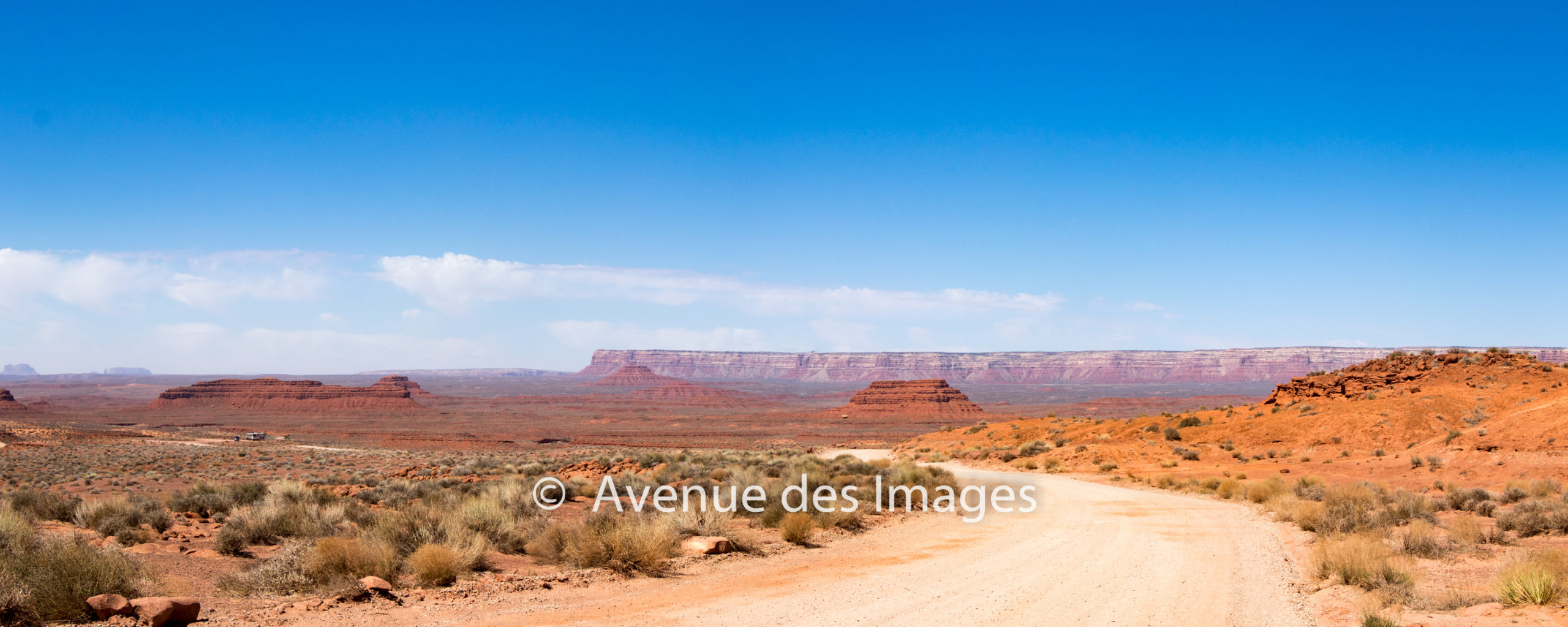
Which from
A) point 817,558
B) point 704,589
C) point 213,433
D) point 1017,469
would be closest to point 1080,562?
point 817,558

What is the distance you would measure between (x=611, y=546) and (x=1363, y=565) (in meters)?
9.72

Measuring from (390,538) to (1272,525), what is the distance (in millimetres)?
16288

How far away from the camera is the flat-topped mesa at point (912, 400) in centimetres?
12031

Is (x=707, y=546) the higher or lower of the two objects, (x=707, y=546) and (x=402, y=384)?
the higher

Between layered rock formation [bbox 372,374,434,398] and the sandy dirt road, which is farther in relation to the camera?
layered rock formation [bbox 372,374,434,398]

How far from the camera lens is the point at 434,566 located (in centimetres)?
1026

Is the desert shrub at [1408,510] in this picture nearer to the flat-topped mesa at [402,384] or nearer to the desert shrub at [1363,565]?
the desert shrub at [1363,565]

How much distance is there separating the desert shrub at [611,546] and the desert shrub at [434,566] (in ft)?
5.67

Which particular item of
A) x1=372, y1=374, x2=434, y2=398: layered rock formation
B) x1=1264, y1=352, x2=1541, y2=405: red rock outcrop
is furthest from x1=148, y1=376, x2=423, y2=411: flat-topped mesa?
x1=1264, y1=352, x2=1541, y2=405: red rock outcrop

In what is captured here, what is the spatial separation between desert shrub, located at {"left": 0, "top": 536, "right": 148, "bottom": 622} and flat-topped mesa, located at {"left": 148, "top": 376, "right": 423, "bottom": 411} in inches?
5189

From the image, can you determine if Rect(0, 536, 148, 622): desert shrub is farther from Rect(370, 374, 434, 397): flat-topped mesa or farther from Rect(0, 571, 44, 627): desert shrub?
Rect(370, 374, 434, 397): flat-topped mesa

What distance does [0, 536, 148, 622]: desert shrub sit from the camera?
310 inches

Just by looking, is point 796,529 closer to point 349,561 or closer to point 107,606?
point 349,561

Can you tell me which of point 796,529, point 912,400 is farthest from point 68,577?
point 912,400
